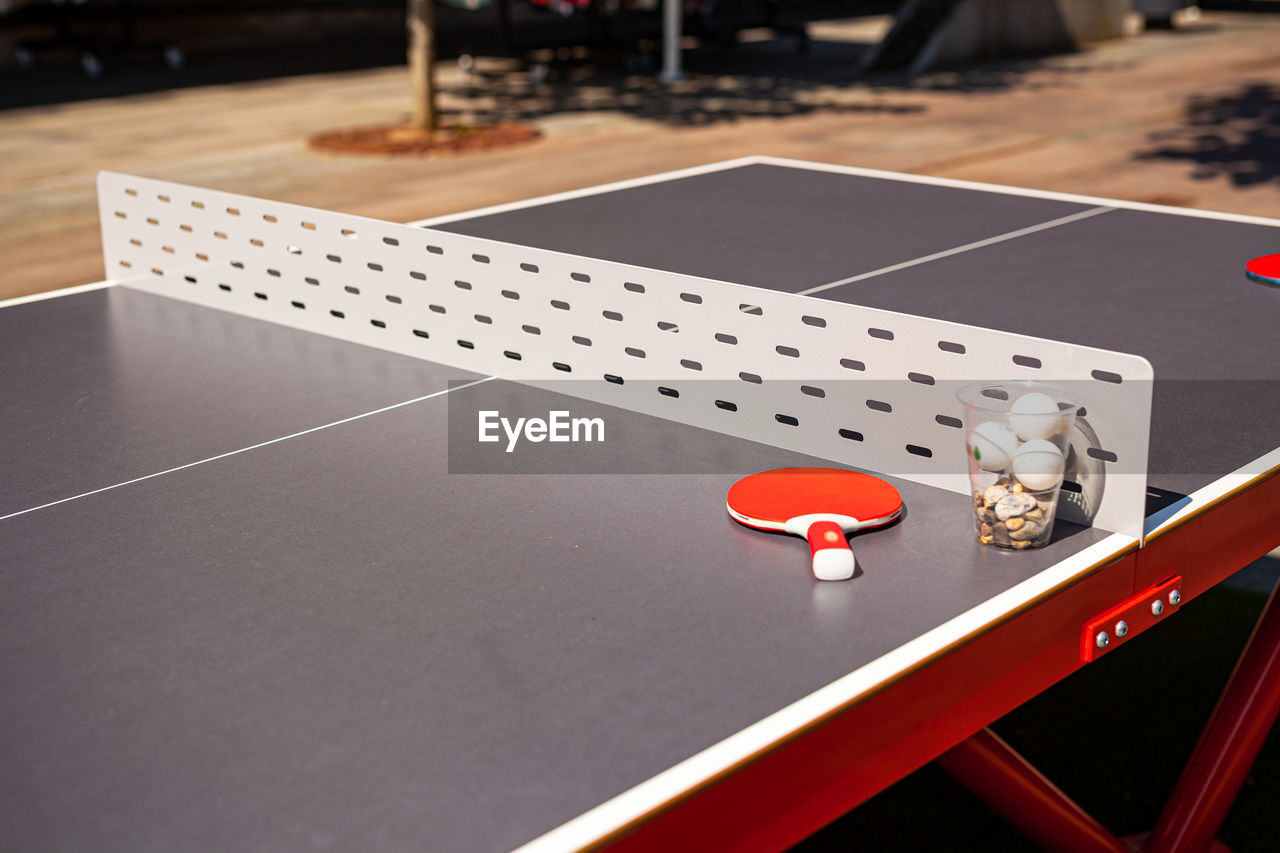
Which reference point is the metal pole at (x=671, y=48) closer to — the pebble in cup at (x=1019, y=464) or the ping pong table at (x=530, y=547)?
the ping pong table at (x=530, y=547)

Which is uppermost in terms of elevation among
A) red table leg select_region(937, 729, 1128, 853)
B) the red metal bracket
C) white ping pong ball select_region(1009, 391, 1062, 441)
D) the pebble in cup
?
white ping pong ball select_region(1009, 391, 1062, 441)

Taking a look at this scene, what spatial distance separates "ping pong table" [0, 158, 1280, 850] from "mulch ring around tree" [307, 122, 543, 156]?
7.68 meters

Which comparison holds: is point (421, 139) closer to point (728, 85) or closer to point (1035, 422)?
point (728, 85)

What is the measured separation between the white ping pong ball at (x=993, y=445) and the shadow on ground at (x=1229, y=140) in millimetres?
8321

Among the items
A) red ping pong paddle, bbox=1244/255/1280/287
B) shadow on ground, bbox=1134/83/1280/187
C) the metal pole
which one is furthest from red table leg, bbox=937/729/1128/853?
the metal pole

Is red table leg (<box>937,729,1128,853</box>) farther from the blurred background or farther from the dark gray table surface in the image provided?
the dark gray table surface

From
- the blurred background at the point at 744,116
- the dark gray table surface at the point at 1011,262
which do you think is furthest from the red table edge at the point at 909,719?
the blurred background at the point at 744,116

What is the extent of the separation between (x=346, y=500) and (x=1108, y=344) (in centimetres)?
181

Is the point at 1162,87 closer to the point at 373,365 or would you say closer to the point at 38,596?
the point at 373,365

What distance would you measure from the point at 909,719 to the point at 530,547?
25.9 inches

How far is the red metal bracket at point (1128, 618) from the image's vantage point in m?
1.99

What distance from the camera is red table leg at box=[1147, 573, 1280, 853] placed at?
2.93 m

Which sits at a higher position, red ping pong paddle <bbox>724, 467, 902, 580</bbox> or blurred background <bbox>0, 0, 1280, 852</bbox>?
red ping pong paddle <bbox>724, 467, 902, 580</bbox>

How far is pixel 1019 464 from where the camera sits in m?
1.96
